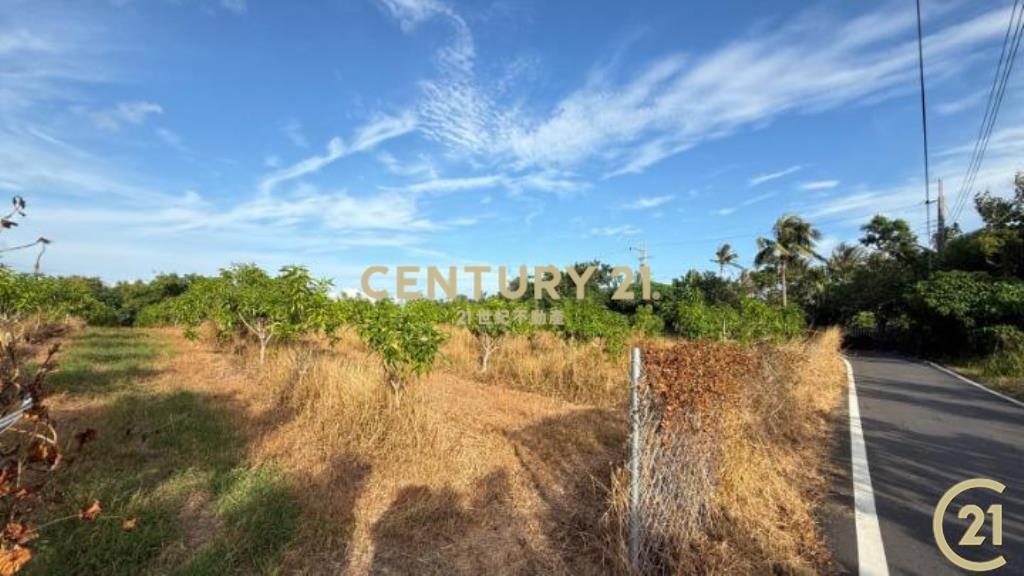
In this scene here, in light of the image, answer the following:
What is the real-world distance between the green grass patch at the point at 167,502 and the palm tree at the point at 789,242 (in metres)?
40.7

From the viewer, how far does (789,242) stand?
128ft

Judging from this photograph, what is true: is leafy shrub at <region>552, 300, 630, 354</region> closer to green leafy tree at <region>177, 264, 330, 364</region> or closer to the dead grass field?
the dead grass field

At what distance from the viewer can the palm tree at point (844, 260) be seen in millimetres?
43656

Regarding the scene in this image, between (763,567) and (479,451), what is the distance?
11.0ft

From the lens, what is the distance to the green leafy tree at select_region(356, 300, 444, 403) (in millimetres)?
6730

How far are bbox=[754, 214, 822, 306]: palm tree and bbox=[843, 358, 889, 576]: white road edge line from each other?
3592cm

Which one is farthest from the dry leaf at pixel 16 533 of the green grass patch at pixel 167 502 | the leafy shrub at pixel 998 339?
the leafy shrub at pixel 998 339

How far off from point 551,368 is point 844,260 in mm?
45995

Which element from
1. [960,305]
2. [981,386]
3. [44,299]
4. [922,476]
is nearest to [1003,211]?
[960,305]

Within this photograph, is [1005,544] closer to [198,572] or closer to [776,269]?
[198,572]

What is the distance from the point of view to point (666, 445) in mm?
3662

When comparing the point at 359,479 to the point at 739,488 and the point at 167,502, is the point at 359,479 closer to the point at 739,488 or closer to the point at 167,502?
the point at 167,502

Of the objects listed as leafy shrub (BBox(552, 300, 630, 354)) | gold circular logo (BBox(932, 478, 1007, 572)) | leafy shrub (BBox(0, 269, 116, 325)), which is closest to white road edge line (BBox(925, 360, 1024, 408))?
gold circular logo (BBox(932, 478, 1007, 572))

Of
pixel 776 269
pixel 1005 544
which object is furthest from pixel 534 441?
pixel 776 269
